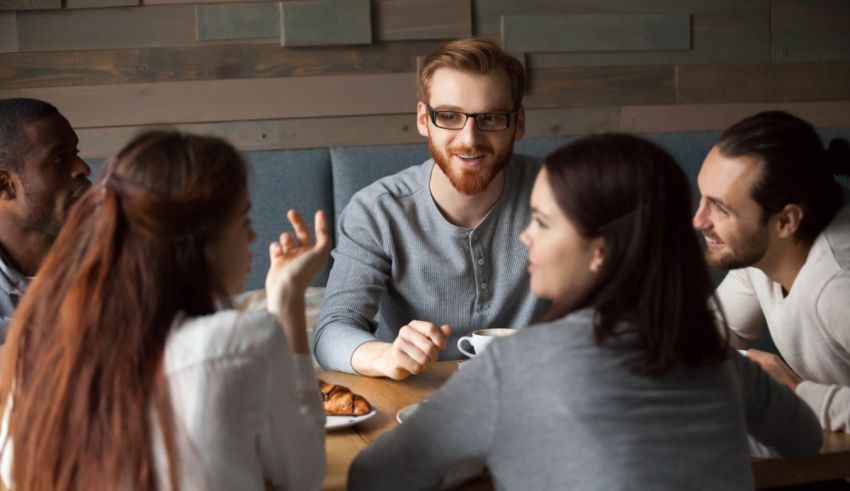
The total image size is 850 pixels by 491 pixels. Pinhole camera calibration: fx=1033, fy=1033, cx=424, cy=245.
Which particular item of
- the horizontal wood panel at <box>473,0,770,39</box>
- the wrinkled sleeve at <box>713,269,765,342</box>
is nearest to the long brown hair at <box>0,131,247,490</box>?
the wrinkled sleeve at <box>713,269,765,342</box>

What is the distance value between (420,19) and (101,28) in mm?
983

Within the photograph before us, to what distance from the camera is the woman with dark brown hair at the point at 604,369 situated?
122 cm

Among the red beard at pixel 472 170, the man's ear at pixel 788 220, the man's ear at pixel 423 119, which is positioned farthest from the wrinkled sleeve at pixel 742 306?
the man's ear at pixel 423 119

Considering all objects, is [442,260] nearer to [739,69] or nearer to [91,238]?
[91,238]

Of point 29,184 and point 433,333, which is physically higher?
point 29,184

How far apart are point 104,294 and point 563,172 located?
572 millimetres

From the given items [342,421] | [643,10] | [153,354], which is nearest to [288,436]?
[153,354]

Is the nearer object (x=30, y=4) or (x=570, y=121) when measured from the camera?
(x=30, y=4)

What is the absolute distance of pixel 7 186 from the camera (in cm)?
224

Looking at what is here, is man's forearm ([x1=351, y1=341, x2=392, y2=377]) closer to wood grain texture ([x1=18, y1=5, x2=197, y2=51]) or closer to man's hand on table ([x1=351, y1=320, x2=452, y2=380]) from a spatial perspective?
man's hand on table ([x1=351, y1=320, x2=452, y2=380])

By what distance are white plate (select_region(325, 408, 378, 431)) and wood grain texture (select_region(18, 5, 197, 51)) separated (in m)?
1.89

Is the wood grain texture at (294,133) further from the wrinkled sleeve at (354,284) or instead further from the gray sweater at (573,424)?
the gray sweater at (573,424)

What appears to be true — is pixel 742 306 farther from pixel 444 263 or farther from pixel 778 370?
pixel 444 263

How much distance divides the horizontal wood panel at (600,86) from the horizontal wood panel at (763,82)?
7 cm
